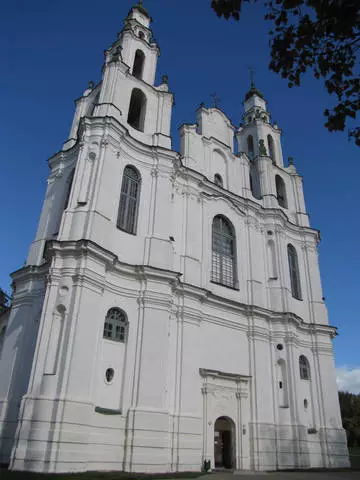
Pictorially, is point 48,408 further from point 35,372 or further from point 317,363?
point 317,363

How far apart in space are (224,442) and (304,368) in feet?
22.4

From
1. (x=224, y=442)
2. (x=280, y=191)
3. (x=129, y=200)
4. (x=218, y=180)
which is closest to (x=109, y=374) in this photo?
(x=224, y=442)

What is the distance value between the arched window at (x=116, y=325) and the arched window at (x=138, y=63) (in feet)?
46.7

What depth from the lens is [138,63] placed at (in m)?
24.0

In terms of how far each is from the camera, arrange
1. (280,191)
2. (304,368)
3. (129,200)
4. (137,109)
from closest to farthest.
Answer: (129,200), (304,368), (137,109), (280,191)

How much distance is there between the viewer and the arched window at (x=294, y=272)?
2447 centimetres

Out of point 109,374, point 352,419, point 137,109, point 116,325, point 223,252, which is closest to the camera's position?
point 109,374

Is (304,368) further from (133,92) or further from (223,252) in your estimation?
(133,92)

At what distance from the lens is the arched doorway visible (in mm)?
17531

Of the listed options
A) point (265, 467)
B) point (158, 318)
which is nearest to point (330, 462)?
point (265, 467)

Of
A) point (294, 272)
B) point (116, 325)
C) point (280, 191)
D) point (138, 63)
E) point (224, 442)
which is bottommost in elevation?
point (224, 442)

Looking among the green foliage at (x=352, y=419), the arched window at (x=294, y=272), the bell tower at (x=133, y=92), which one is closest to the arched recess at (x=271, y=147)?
the arched window at (x=294, y=272)

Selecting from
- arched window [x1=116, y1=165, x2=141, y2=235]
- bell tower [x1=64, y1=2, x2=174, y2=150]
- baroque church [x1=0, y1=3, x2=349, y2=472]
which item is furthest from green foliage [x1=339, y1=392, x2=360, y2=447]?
bell tower [x1=64, y1=2, x2=174, y2=150]

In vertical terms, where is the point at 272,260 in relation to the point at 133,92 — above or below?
below
